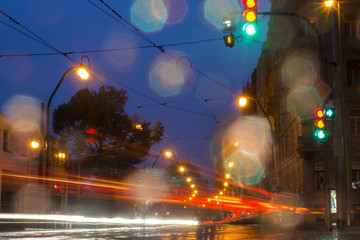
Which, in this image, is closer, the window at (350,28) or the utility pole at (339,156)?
the utility pole at (339,156)

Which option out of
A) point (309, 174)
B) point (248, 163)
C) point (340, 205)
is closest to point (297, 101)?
point (309, 174)

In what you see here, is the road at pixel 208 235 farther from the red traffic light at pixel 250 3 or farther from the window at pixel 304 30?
the window at pixel 304 30

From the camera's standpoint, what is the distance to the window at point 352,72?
3578 cm

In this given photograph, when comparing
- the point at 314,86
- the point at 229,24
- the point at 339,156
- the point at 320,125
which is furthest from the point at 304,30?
the point at 229,24

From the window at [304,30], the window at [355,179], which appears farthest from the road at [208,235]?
the window at [304,30]

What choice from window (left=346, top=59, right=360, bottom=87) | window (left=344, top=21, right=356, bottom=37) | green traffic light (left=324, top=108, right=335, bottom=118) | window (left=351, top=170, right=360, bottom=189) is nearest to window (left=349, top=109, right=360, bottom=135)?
window (left=346, top=59, right=360, bottom=87)

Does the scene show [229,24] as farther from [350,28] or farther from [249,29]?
[350,28]

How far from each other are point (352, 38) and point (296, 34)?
175 inches

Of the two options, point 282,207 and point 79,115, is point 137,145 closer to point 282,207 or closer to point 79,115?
point 79,115

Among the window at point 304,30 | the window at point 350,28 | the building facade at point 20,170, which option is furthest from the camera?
the building facade at point 20,170

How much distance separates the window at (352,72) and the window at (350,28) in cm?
192

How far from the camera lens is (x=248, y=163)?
10056 cm

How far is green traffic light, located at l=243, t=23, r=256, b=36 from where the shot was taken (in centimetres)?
1096

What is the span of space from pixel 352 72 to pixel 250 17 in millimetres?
27474
